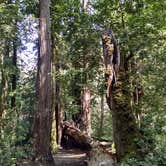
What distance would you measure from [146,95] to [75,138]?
20.8ft

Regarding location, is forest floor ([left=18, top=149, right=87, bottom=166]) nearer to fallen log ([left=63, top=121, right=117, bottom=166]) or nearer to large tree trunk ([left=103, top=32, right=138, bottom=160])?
fallen log ([left=63, top=121, right=117, bottom=166])

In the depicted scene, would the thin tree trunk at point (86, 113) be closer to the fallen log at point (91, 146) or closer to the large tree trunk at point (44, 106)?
the fallen log at point (91, 146)

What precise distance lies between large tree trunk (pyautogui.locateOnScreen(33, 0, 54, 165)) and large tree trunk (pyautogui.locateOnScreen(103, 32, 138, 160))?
7.60 feet

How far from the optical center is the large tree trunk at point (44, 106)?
10867mm

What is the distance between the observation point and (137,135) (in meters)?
9.20

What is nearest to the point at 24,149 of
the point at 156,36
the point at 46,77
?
the point at 46,77

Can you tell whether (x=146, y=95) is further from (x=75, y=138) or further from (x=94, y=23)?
(x=75, y=138)

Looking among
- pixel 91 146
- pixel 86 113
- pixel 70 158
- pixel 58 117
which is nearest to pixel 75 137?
pixel 58 117

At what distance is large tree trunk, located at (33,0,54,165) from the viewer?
10.9 m

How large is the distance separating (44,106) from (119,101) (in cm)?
271

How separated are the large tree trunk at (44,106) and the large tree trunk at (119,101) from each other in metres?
2.32

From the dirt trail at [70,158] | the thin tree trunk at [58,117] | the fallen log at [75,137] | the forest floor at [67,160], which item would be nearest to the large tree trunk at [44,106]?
the forest floor at [67,160]

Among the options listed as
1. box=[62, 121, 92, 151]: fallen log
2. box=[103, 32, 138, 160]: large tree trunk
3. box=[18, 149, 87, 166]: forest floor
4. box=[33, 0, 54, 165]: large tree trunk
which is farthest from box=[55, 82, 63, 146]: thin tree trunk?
box=[103, 32, 138, 160]: large tree trunk

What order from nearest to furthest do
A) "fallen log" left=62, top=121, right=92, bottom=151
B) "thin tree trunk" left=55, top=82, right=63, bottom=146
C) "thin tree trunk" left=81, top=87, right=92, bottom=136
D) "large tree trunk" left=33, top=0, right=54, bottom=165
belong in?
"large tree trunk" left=33, top=0, right=54, bottom=165 → "fallen log" left=62, top=121, right=92, bottom=151 → "thin tree trunk" left=55, top=82, right=63, bottom=146 → "thin tree trunk" left=81, top=87, right=92, bottom=136
